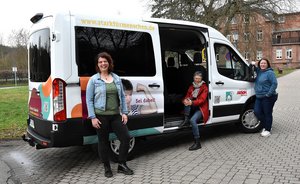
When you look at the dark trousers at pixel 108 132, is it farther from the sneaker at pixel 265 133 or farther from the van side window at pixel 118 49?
the sneaker at pixel 265 133

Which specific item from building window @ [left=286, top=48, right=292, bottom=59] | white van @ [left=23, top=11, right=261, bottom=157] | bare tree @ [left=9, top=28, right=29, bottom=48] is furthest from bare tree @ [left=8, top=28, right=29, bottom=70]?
building window @ [left=286, top=48, right=292, bottom=59]

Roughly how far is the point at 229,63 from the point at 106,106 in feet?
11.7

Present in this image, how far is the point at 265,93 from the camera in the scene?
7340 millimetres

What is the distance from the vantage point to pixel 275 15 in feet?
90.4

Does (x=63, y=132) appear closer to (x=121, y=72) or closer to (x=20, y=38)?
(x=121, y=72)

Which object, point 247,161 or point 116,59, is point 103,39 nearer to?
point 116,59

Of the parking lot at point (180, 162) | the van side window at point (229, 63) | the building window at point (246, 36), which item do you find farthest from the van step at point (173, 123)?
the building window at point (246, 36)

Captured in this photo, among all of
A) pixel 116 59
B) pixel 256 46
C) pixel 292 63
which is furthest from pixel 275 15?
pixel 292 63

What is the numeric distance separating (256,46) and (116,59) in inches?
958

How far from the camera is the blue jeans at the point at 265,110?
7.37 meters

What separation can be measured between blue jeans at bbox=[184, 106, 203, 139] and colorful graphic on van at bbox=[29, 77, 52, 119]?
2.77 metres

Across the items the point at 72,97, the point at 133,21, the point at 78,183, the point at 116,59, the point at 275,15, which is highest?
the point at 275,15

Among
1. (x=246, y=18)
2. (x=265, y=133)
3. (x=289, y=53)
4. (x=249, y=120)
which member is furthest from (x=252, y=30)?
(x=289, y=53)

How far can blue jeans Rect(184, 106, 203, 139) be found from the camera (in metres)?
6.62
